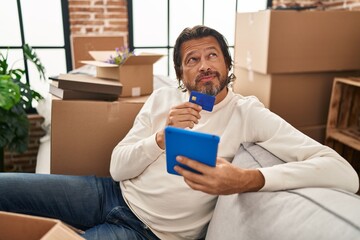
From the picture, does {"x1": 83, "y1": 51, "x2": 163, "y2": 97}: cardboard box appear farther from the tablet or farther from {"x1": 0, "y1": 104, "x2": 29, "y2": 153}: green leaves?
the tablet

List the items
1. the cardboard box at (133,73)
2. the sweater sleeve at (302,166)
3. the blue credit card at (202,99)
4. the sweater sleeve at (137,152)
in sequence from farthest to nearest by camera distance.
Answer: the cardboard box at (133,73) < the sweater sleeve at (137,152) < the blue credit card at (202,99) < the sweater sleeve at (302,166)

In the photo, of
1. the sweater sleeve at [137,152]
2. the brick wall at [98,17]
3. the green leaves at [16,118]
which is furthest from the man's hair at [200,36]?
the brick wall at [98,17]

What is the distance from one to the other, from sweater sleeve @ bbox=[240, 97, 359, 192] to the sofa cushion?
0.03m

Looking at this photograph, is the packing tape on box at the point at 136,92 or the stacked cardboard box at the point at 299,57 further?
the stacked cardboard box at the point at 299,57

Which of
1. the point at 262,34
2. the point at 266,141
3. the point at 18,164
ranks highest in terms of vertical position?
the point at 262,34

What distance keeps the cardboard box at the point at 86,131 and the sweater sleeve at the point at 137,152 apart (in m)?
0.25

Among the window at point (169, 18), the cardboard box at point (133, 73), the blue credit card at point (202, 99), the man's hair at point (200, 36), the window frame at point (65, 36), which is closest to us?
the blue credit card at point (202, 99)

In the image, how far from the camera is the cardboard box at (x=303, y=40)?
192cm

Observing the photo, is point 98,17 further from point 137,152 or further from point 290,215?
point 290,215

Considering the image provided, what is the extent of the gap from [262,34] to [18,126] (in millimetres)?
1819

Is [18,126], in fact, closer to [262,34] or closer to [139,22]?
[139,22]

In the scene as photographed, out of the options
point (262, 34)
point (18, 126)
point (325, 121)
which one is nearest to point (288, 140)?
point (262, 34)

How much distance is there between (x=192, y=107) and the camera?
980mm

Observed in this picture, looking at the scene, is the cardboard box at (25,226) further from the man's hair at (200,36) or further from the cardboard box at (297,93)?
the cardboard box at (297,93)
